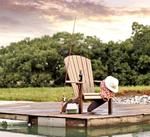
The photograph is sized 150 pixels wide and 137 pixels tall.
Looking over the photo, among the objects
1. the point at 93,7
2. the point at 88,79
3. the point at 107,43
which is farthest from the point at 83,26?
the point at 88,79

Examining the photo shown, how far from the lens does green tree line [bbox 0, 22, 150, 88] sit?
71.7ft

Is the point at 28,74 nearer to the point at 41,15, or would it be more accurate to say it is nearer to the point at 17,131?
the point at 41,15

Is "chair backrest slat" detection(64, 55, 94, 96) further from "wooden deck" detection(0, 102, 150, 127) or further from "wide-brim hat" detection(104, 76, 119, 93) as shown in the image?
"wooden deck" detection(0, 102, 150, 127)

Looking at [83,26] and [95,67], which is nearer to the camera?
[95,67]

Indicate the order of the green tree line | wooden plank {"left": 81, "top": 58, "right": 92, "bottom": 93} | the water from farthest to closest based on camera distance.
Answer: the green tree line → wooden plank {"left": 81, "top": 58, "right": 92, "bottom": 93} → the water

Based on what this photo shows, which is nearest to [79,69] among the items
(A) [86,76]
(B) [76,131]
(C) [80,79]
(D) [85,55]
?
(A) [86,76]

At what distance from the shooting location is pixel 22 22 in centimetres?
2114

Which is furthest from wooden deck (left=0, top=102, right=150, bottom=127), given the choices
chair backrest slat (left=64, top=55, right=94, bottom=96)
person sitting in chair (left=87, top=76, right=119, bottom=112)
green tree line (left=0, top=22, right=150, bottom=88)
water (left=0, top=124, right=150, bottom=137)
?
green tree line (left=0, top=22, right=150, bottom=88)

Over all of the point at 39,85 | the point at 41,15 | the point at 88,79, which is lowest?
the point at 39,85

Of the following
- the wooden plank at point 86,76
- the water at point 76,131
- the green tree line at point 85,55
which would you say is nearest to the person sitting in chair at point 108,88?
the wooden plank at point 86,76

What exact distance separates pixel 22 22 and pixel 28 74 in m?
2.60

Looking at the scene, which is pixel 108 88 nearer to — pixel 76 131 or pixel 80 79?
pixel 80 79

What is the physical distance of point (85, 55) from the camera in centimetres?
2203

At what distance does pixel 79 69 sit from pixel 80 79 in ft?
A: 1.61
